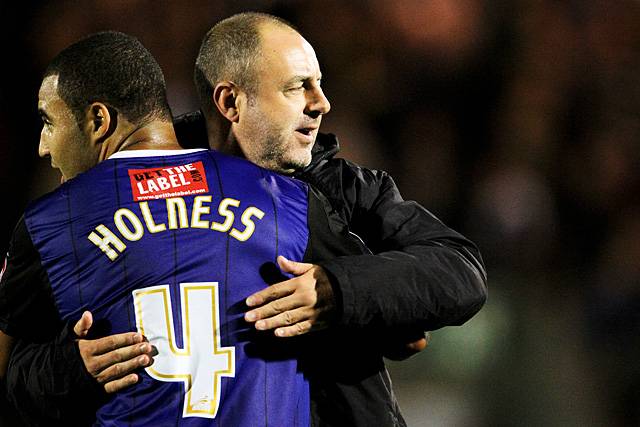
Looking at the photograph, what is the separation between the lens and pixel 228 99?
2.49 m

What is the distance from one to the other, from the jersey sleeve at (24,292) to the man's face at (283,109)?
660 mm

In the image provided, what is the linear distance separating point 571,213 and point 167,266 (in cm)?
308

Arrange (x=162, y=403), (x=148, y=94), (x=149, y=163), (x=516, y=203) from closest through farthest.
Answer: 1. (x=162, y=403)
2. (x=149, y=163)
3. (x=148, y=94)
4. (x=516, y=203)

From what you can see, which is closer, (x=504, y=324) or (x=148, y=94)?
(x=148, y=94)

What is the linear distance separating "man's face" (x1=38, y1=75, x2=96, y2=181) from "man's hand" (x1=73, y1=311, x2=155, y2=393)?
1.50 ft

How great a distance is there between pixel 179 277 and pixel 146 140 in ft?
1.29

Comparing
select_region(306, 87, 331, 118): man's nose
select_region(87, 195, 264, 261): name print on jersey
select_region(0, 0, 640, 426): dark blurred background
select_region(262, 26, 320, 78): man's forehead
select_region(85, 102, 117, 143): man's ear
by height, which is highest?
select_region(262, 26, 320, 78): man's forehead

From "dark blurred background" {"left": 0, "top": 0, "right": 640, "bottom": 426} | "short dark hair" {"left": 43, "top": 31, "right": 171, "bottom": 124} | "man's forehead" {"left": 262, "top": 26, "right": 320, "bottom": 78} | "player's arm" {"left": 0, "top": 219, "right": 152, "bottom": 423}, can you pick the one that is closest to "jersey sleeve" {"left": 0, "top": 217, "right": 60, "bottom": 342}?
"player's arm" {"left": 0, "top": 219, "right": 152, "bottom": 423}

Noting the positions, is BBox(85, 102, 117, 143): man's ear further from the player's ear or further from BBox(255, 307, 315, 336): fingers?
BBox(255, 307, 315, 336): fingers

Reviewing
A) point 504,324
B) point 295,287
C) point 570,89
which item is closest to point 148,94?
point 295,287

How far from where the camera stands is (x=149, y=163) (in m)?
2.06

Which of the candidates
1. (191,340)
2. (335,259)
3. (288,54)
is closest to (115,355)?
(191,340)

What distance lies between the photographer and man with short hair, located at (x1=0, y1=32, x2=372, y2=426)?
193cm

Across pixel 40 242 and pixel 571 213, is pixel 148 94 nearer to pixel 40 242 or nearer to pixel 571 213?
pixel 40 242
